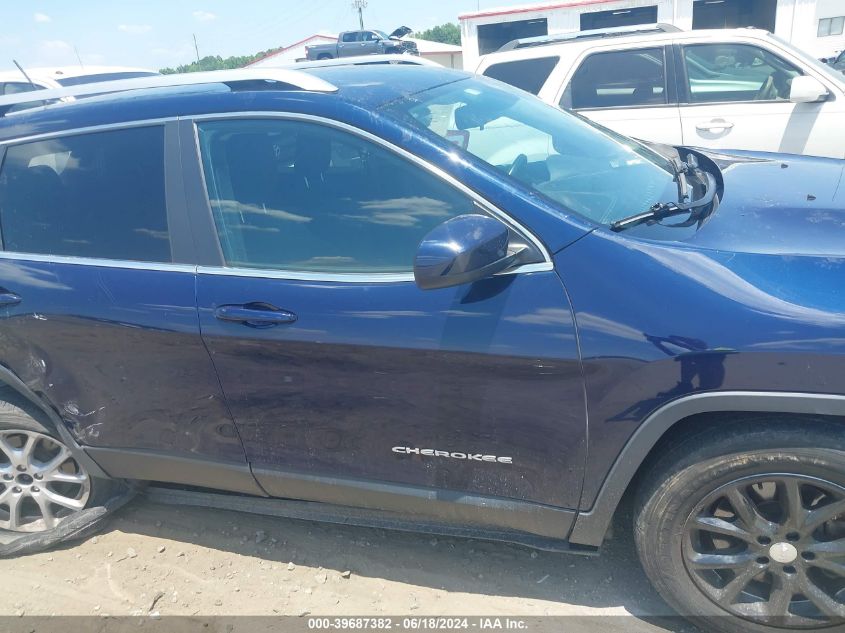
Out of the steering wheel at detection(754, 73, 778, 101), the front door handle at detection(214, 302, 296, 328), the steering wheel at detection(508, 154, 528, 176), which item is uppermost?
the steering wheel at detection(508, 154, 528, 176)

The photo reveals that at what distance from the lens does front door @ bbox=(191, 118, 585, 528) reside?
2.00m

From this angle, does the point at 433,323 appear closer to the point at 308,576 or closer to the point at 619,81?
the point at 308,576

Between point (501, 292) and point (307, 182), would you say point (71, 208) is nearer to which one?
point (307, 182)

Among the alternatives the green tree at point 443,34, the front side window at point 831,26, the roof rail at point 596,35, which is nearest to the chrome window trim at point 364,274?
the roof rail at point 596,35

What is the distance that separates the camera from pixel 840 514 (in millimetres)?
1956

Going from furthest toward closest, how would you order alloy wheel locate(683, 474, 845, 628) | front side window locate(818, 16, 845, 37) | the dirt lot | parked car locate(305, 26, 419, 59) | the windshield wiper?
front side window locate(818, 16, 845, 37) < parked car locate(305, 26, 419, 59) < the dirt lot < the windshield wiper < alloy wheel locate(683, 474, 845, 628)

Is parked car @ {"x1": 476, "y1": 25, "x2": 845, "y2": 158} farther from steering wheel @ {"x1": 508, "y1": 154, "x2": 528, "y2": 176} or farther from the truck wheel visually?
the truck wheel

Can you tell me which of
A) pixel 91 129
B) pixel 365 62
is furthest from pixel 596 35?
pixel 91 129

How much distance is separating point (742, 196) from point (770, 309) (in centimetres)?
75

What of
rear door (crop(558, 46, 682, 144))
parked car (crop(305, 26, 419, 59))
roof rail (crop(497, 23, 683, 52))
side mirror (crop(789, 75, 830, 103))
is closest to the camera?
side mirror (crop(789, 75, 830, 103))

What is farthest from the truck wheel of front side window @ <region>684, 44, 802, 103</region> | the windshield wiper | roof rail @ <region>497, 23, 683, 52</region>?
roof rail @ <region>497, 23, 683, 52</region>

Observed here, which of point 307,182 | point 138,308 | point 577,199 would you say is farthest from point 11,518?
point 577,199

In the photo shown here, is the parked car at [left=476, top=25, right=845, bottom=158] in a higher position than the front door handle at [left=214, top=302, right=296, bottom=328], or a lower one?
higher

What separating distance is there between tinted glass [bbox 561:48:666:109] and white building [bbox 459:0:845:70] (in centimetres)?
1617
